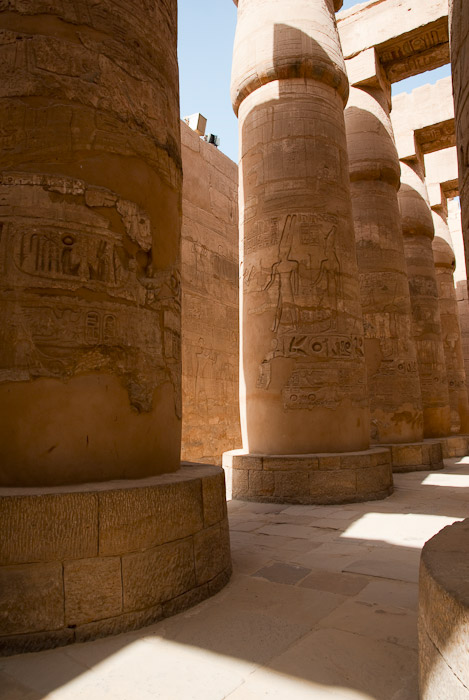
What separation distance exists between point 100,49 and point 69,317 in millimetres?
1577

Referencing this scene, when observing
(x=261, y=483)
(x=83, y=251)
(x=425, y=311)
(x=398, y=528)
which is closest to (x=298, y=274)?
(x=261, y=483)

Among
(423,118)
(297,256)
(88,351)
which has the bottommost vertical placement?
(88,351)

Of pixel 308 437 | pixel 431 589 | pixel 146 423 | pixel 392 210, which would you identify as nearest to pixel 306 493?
pixel 308 437

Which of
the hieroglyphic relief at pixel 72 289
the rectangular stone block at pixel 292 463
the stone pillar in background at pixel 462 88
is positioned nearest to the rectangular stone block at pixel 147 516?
the hieroglyphic relief at pixel 72 289

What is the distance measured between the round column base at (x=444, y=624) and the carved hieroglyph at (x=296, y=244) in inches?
152

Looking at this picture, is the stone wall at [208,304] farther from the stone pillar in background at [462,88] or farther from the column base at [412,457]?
the stone pillar in background at [462,88]

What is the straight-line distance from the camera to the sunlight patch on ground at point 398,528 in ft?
12.8

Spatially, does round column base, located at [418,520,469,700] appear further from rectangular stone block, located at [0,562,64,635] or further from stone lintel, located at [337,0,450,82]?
stone lintel, located at [337,0,450,82]

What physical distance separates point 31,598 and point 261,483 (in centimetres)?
354

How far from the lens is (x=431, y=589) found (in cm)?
156

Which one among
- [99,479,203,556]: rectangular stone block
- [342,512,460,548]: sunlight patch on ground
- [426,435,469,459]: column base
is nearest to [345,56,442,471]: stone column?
[426,435,469,459]: column base

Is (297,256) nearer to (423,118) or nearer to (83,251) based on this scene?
(83,251)

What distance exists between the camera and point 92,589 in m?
2.24

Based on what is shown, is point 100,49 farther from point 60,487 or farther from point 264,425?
point 264,425
